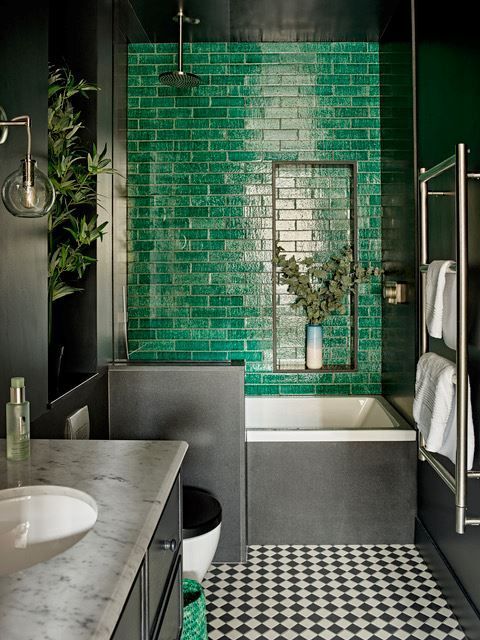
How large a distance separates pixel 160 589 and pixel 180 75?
111 inches

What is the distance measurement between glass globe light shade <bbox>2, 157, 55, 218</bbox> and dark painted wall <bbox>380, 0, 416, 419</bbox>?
6.77ft

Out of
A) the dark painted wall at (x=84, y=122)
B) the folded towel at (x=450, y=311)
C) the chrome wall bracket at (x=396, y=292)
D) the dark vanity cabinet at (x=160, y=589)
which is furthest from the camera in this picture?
the chrome wall bracket at (x=396, y=292)

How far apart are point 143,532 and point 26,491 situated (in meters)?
0.35

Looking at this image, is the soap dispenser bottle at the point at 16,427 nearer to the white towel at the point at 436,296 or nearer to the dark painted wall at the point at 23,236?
the dark painted wall at the point at 23,236

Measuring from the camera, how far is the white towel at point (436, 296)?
7.23 ft

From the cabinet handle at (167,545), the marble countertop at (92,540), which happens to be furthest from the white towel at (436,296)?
the cabinet handle at (167,545)

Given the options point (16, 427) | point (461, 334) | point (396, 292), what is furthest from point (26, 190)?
point (396, 292)

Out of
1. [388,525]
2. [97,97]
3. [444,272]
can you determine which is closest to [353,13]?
[97,97]

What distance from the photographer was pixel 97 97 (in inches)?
112

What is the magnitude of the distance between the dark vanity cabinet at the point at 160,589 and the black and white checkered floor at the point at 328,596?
0.86m

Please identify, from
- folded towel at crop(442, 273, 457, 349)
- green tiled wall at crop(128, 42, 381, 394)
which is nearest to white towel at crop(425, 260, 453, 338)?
folded towel at crop(442, 273, 457, 349)

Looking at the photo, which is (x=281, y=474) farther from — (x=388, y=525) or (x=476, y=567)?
(x=476, y=567)

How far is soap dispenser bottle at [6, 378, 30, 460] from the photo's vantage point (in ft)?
5.01

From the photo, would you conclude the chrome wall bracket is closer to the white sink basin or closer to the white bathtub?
the white bathtub
